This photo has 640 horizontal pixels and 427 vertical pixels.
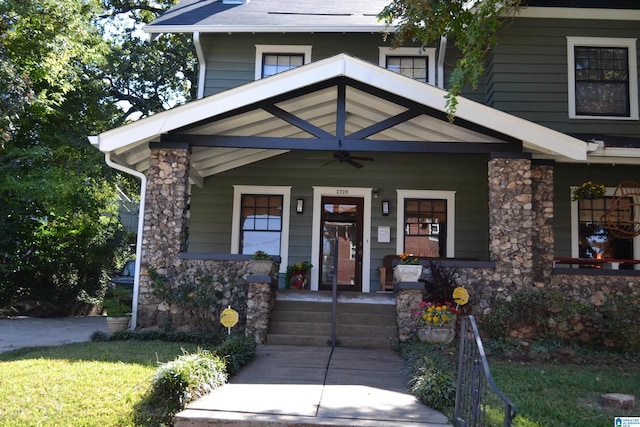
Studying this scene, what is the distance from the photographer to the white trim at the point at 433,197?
1102 cm

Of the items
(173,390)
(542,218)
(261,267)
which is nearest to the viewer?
(173,390)

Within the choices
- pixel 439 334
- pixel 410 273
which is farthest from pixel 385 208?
pixel 439 334

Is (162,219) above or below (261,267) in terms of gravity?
above

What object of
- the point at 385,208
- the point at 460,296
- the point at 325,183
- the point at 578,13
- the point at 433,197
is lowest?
the point at 460,296

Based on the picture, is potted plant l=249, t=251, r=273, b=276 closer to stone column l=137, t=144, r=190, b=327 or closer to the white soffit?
stone column l=137, t=144, r=190, b=327

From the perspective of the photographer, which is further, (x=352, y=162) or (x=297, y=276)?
(x=297, y=276)

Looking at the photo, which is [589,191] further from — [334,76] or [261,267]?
[261,267]

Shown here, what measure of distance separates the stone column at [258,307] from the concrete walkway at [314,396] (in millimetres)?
800

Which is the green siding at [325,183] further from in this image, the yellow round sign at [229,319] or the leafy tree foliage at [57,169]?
the yellow round sign at [229,319]

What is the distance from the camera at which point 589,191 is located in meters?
9.73

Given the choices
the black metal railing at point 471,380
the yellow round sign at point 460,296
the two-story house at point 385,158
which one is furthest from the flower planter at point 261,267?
the black metal railing at point 471,380

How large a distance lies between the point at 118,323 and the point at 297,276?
11.9 feet

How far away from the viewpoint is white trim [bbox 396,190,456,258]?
1102 cm

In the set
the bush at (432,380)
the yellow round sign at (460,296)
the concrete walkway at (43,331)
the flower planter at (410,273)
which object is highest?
the flower planter at (410,273)
